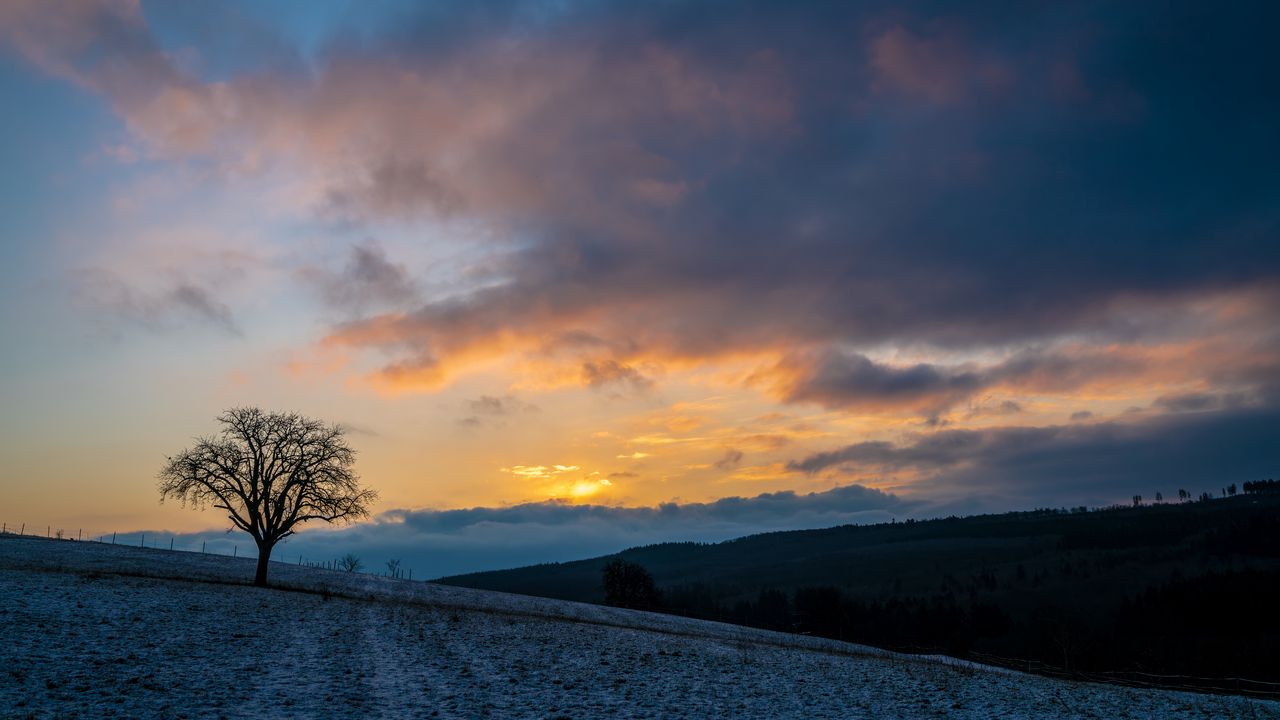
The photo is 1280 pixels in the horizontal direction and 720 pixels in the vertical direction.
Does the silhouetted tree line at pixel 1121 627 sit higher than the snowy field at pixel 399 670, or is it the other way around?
the snowy field at pixel 399 670

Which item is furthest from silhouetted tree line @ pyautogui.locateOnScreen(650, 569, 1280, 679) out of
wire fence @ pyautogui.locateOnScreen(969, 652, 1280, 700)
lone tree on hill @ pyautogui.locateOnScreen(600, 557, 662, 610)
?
wire fence @ pyautogui.locateOnScreen(969, 652, 1280, 700)

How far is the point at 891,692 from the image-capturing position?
3422 cm

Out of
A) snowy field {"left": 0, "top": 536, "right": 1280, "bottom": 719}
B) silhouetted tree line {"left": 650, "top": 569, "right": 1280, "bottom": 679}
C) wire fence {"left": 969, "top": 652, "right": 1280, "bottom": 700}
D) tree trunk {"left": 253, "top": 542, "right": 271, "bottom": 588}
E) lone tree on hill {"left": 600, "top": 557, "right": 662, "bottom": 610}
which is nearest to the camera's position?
snowy field {"left": 0, "top": 536, "right": 1280, "bottom": 719}

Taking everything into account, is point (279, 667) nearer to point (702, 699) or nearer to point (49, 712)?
point (49, 712)

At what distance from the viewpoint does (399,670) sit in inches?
1211

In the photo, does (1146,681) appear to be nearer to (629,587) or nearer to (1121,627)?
(629,587)

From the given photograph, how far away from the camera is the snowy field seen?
24.4 m

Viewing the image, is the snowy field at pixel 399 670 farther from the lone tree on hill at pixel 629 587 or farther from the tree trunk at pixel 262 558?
the lone tree on hill at pixel 629 587

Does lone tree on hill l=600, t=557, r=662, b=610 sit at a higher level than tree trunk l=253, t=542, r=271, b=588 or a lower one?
lower

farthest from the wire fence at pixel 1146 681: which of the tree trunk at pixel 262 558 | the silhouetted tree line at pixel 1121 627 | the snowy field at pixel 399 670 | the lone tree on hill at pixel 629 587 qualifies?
the tree trunk at pixel 262 558

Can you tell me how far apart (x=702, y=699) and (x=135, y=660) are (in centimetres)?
2159

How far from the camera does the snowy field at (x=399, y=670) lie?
2444 cm

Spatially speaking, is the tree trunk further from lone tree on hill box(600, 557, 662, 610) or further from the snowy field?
lone tree on hill box(600, 557, 662, 610)

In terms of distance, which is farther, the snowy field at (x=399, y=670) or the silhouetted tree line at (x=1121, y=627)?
the silhouetted tree line at (x=1121, y=627)
